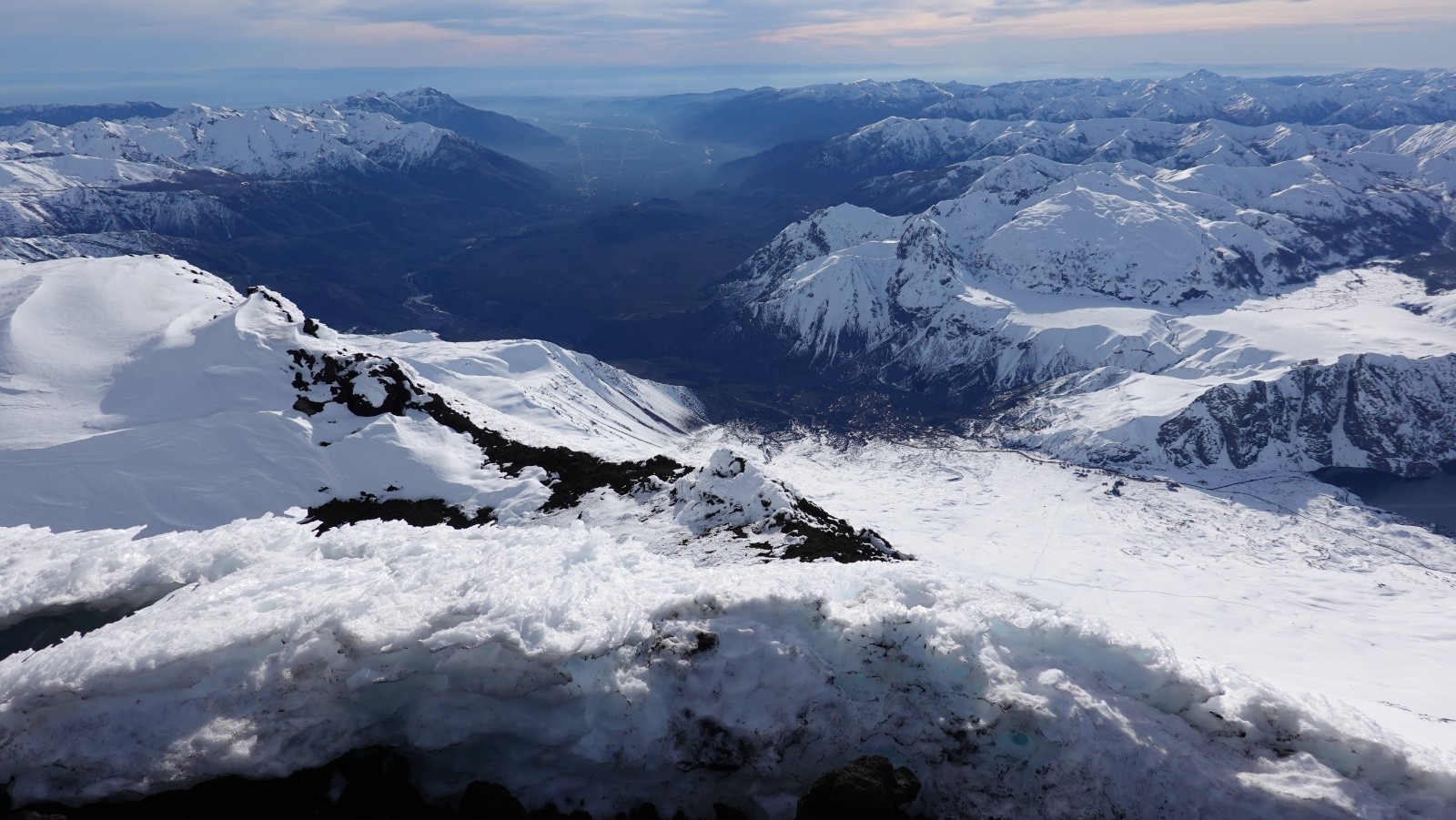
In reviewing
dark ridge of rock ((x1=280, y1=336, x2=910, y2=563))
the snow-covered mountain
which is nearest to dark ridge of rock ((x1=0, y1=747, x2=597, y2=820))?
dark ridge of rock ((x1=280, y1=336, x2=910, y2=563))

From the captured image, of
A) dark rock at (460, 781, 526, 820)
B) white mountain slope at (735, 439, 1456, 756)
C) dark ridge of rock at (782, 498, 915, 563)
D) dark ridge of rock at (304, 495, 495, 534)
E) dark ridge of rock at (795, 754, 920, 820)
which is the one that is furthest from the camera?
white mountain slope at (735, 439, 1456, 756)

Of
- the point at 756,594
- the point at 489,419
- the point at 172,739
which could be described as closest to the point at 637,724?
the point at 756,594

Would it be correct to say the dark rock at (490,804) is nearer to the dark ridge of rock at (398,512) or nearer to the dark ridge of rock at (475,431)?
the dark ridge of rock at (398,512)

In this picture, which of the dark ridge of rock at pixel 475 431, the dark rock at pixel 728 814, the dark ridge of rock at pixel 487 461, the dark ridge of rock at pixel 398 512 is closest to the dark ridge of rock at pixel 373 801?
the dark rock at pixel 728 814

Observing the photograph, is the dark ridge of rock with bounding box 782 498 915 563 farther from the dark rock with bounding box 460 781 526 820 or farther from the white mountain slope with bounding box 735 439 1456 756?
the white mountain slope with bounding box 735 439 1456 756

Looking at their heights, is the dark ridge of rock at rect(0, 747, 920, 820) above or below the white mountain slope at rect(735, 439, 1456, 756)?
above

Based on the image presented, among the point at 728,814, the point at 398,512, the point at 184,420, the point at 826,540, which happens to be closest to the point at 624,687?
the point at 728,814

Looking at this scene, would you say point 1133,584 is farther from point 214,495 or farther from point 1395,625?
point 214,495
